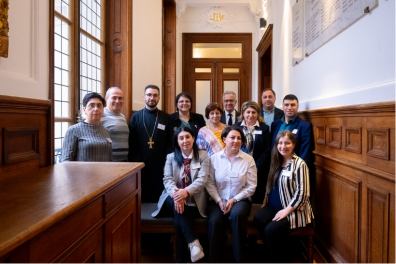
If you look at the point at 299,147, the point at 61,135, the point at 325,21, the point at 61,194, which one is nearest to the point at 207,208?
the point at 299,147

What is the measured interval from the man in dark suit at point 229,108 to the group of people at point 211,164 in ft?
1.58

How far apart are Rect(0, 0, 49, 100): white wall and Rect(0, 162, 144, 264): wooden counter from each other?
0.45 metres

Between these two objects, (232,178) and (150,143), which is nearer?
(232,178)

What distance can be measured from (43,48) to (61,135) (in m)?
1.00

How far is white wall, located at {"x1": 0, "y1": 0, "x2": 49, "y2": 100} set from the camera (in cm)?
147

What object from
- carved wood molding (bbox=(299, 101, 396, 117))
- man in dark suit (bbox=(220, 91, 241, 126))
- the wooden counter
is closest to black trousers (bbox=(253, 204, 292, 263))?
carved wood molding (bbox=(299, 101, 396, 117))

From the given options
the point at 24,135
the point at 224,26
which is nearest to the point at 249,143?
the point at 24,135

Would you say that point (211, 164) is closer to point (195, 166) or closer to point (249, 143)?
point (195, 166)

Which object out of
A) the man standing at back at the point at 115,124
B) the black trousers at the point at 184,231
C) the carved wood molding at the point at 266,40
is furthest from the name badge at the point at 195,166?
the carved wood molding at the point at 266,40

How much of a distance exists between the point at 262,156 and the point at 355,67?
1.21 m

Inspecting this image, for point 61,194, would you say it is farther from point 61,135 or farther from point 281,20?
point 281,20

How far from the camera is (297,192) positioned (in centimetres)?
229

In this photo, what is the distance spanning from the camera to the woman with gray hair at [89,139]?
82.0 inches

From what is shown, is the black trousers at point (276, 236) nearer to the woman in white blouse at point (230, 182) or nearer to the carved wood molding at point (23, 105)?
the woman in white blouse at point (230, 182)
